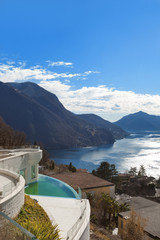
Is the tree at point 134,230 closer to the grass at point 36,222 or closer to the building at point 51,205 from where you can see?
the building at point 51,205

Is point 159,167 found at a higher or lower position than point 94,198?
lower

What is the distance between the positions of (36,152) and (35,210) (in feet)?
40.5

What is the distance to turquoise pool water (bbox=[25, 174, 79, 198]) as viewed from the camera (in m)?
17.8

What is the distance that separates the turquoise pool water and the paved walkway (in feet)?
9.41

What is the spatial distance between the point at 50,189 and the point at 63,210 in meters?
7.33

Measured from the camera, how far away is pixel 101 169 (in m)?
62.2

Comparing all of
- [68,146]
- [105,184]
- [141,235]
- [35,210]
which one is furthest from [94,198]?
[68,146]

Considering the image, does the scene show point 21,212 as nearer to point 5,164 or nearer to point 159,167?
point 5,164

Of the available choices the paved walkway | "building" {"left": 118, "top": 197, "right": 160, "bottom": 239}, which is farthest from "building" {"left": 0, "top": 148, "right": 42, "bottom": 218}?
"building" {"left": 118, "top": 197, "right": 160, "bottom": 239}

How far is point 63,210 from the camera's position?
40.6 feet

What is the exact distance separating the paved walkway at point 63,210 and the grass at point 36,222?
71 cm

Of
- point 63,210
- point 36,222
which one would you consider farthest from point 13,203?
point 63,210

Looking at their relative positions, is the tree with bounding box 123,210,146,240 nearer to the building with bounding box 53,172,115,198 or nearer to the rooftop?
the building with bounding box 53,172,115,198

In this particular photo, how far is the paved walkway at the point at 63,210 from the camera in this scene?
10.3m
